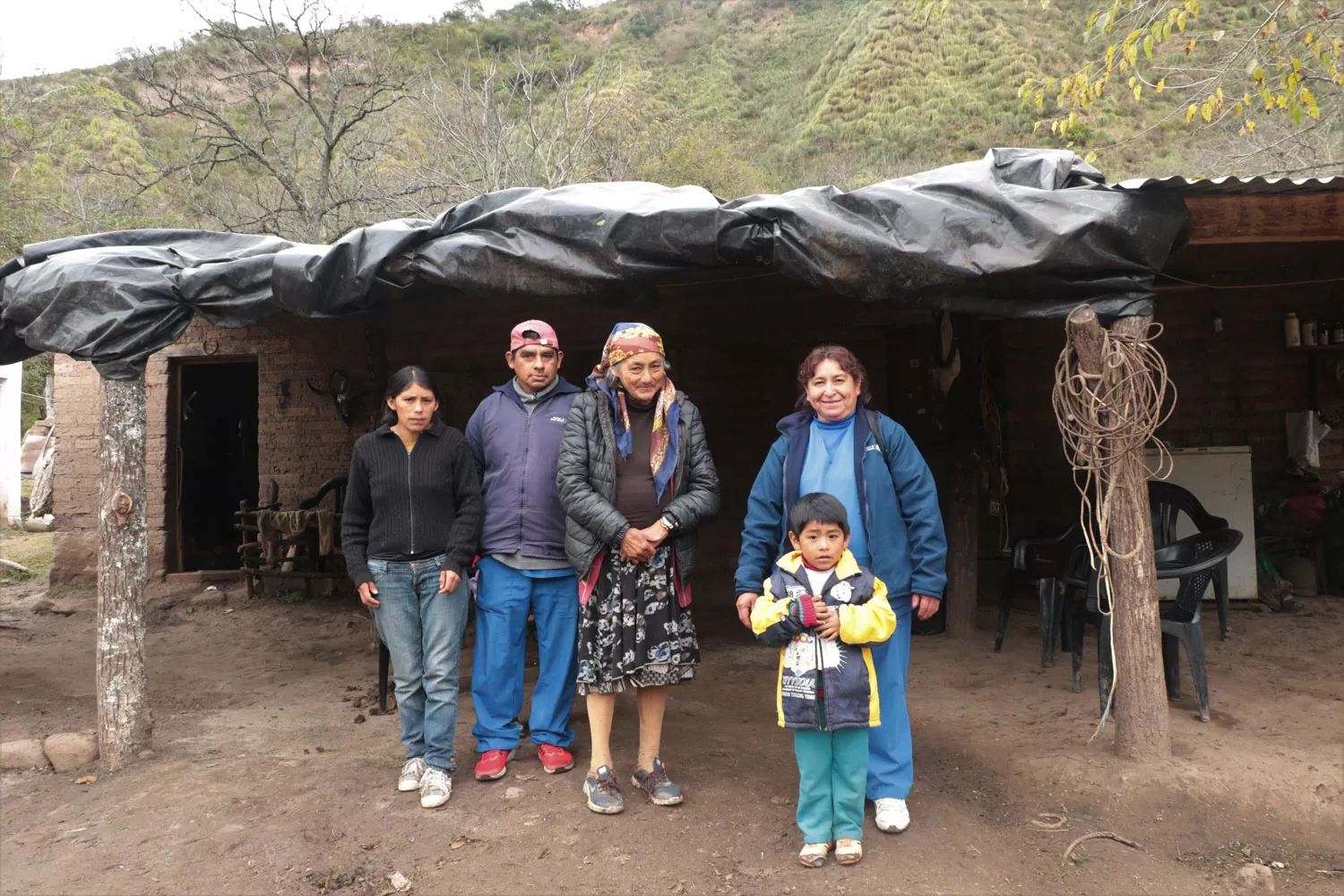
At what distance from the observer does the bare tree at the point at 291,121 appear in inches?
592

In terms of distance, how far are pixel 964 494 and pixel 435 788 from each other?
4.04 m

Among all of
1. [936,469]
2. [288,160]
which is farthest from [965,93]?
[936,469]

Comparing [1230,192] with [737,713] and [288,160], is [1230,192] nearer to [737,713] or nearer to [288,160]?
[737,713]

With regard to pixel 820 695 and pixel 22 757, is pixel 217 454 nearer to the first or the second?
pixel 22 757

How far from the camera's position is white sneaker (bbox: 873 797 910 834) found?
323 cm

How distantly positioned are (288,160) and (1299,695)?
17279 mm

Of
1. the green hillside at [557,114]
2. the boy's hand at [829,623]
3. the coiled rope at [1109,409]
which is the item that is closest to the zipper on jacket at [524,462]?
the boy's hand at [829,623]

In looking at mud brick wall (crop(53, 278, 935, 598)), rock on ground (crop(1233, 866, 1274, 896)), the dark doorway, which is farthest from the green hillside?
rock on ground (crop(1233, 866, 1274, 896))

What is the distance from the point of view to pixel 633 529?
339cm

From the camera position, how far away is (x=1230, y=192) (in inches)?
139

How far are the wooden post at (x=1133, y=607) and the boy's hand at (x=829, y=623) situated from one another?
1490 millimetres

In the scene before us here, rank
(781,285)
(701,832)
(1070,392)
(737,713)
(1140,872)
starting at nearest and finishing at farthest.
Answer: (1140,872) → (701,832) → (1070,392) → (737,713) → (781,285)

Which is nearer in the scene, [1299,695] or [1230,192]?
[1230,192]

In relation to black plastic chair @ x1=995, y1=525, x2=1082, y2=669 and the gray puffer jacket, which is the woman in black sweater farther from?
black plastic chair @ x1=995, y1=525, x2=1082, y2=669
